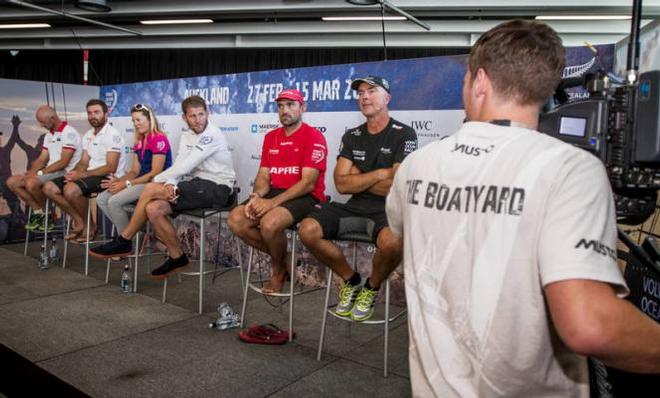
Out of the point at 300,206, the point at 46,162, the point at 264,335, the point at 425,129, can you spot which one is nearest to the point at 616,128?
the point at 300,206

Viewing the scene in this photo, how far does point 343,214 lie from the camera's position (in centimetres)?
258

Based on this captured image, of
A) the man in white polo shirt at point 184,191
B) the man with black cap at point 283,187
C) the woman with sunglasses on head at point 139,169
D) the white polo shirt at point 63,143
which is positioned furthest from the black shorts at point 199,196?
the white polo shirt at point 63,143

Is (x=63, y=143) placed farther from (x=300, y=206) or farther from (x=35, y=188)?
(x=300, y=206)

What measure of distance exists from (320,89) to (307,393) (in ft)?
7.29

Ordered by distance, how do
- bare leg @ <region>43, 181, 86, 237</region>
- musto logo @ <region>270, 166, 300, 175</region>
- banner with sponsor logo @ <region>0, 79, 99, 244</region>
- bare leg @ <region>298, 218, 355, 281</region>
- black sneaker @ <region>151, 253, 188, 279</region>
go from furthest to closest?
banner with sponsor logo @ <region>0, 79, 99, 244</region> < bare leg @ <region>43, 181, 86, 237</region> < black sneaker @ <region>151, 253, 188, 279</region> < musto logo @ <region>270, 166, 300, 175</region> < bare leg @ <region>298, 218, 355, 281</region>

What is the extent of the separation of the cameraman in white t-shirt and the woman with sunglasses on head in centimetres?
311

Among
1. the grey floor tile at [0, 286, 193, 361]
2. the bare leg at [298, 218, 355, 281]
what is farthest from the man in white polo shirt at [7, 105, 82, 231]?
the bare leg at [298, 218, 355, 281]

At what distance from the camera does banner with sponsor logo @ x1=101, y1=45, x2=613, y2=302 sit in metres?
3.07

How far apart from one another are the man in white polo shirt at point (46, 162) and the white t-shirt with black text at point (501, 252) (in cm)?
453

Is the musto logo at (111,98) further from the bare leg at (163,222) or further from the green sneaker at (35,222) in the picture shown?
the bare leg at (163,222)

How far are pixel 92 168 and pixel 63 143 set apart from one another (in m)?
0.49

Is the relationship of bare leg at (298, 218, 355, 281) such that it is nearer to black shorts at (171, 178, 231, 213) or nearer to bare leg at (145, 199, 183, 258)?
black shorts at (171, 178, 231, 213)

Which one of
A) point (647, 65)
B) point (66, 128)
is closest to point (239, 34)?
point (66, 128)

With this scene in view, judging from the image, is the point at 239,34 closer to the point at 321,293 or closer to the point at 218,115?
the point at 218,115
